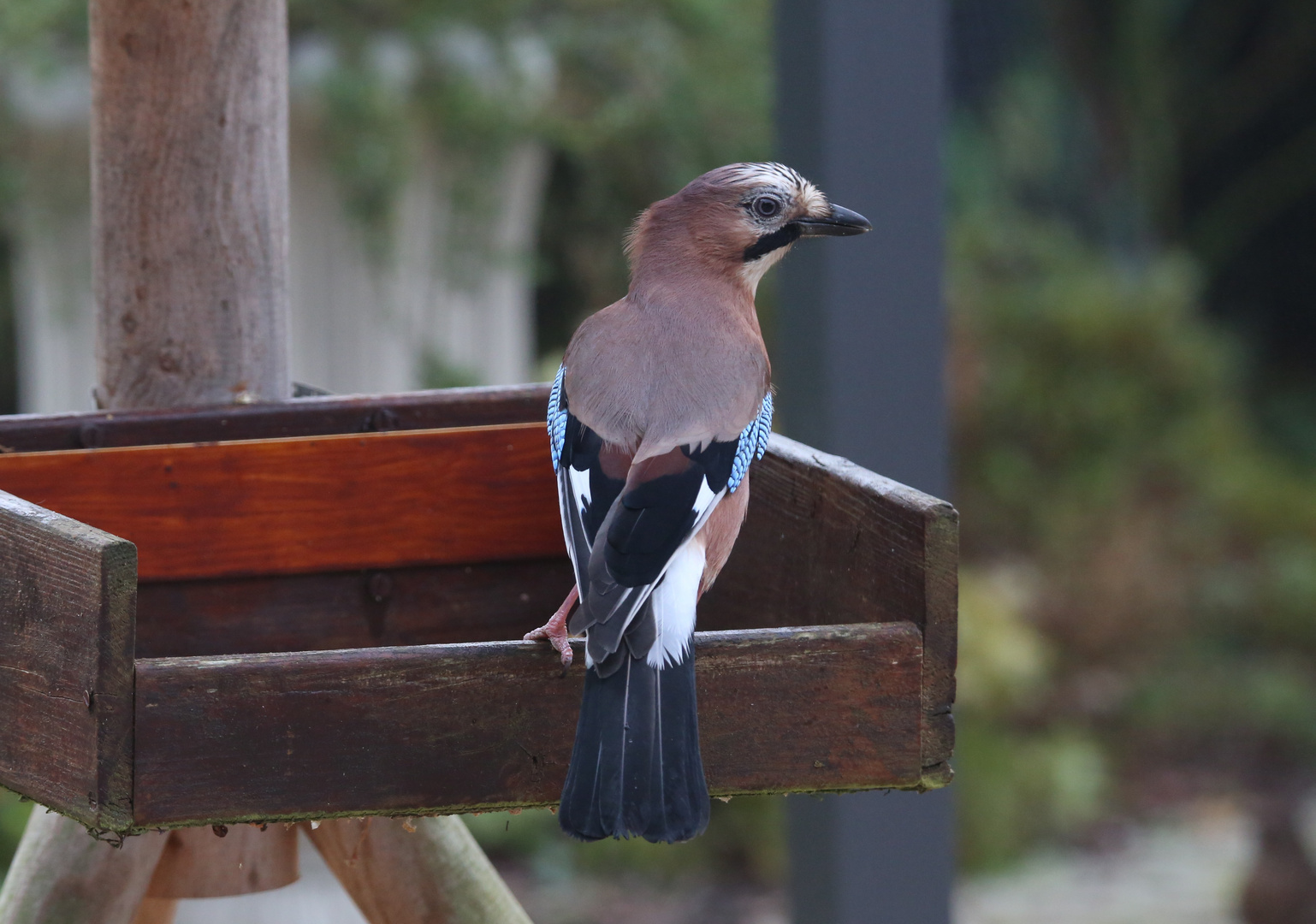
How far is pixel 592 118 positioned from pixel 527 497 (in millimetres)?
2482

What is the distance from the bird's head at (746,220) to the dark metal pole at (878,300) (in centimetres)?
73

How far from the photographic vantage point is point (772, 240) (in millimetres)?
2188

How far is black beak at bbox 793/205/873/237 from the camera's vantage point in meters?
2.17

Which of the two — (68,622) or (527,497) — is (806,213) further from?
(68,622)

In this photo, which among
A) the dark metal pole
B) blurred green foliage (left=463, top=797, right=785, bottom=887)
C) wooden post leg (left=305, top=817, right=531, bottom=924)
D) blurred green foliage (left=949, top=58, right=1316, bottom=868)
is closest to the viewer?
wooden post leg (left=305, top=817, right=531, bottom=924)

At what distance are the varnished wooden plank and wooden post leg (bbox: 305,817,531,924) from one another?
0.37 metres

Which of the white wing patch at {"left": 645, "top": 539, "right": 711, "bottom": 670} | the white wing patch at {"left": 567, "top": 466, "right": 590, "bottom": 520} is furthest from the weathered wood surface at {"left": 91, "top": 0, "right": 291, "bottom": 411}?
the white wing patch at {"left": 645, "top": 539, "right": 711, "bottom": 670}

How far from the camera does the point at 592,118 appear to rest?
454cm

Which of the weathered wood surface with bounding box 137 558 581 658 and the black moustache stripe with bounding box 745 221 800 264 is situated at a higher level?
the black moustache stripe with bounding box 745 221 800 264

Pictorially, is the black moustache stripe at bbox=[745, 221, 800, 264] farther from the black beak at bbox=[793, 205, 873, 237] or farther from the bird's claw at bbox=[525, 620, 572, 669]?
the bird's claw at bbox=[525, 620, 572, 669]

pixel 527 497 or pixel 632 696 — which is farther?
pixel 527 497

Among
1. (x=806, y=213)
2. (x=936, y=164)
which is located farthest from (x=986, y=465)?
(x=806, y=213)

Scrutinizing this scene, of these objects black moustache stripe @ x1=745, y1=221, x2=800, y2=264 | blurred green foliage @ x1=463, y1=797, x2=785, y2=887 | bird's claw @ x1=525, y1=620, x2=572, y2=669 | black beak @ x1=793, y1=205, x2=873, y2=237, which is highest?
black beak @ x1=793, y1=205, x2=873, y2=237

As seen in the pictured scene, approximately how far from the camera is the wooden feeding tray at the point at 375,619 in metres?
1.52
